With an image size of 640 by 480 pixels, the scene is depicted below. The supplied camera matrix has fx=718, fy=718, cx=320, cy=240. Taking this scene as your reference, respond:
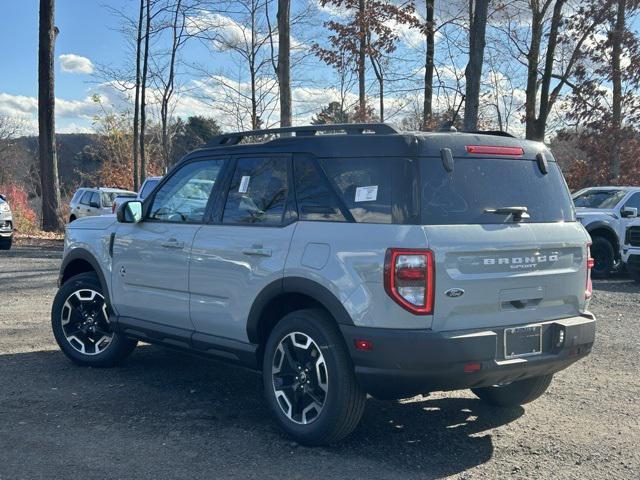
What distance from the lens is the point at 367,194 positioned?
439 centimetres

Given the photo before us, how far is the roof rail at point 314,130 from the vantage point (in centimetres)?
457

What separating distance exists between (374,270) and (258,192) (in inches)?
53.5

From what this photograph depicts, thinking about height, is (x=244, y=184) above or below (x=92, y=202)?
above

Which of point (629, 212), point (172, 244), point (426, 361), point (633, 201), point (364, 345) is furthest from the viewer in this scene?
point (633, 201)

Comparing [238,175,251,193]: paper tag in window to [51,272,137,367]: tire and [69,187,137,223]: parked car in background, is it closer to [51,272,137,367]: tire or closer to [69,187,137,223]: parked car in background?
[51,272,137,367]: tire

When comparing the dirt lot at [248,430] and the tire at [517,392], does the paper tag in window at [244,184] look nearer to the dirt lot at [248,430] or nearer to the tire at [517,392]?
the dirt lot at [248,430]

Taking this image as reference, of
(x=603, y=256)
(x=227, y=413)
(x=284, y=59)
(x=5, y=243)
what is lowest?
(x=227, y=413)

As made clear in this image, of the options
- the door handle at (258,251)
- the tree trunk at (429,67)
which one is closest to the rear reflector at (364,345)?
the door handle at (258,251)

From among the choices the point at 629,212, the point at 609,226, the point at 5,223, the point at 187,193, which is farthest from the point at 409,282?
the point at 5,223

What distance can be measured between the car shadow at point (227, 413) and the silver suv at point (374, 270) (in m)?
0.25

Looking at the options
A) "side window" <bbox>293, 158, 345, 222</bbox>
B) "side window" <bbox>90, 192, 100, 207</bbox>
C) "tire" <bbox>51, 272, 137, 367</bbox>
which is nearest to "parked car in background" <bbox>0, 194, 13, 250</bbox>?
"side window" <bbox>90, 192, 100, 207</bbox>

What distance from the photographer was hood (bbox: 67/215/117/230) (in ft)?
21.1

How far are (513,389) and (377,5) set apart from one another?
59.6ft

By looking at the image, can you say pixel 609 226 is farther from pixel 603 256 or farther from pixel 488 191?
pixel 488 191
